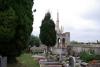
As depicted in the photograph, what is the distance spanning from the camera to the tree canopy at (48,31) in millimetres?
42312

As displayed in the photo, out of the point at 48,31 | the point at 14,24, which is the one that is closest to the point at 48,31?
the point at 48,31

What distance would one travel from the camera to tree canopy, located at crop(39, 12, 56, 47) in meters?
42.3

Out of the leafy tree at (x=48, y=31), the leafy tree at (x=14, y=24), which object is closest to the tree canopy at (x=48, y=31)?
the leafy tree at (x=48, y=31)

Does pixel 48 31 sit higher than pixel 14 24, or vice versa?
pixel 48 31

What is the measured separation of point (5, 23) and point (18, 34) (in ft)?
6.01

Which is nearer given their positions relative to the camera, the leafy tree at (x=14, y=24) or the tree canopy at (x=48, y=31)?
the leafy tree at (x=14, y=24)

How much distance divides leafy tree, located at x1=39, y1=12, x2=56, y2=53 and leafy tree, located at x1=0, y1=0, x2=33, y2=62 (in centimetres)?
2181

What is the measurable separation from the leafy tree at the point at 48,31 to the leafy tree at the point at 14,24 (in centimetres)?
2181

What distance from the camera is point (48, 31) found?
43219 mm

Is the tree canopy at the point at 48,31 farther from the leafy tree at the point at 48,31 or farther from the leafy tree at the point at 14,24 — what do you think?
the leafy tree at the point at 14,24

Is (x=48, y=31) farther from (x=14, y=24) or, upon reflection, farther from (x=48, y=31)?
(x=14, y=24)

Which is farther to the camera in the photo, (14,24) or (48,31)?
(48,31)

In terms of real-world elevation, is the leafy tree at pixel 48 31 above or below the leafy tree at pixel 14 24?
above

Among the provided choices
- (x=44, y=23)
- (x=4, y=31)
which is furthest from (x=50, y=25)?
(x=4, y=31)
